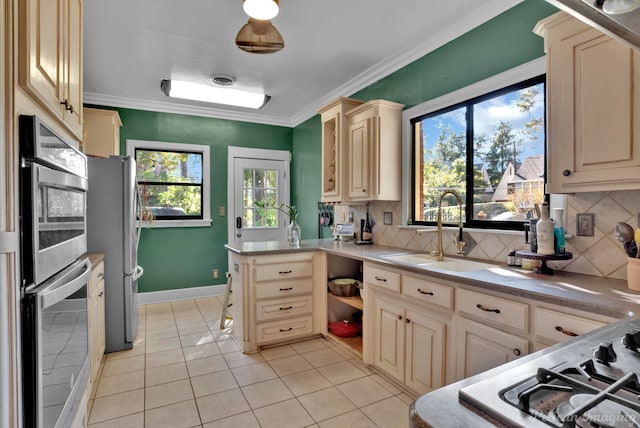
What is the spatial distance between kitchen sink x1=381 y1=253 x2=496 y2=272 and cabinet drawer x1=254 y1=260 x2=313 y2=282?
2.68ft

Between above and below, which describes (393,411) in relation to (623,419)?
below

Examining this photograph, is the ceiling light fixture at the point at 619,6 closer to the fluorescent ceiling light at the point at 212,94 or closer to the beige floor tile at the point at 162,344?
the beige floor tile at the point at 162,344

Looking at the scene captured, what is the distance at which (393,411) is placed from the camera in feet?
6.73

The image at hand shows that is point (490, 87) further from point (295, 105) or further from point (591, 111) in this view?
point (295, 105)

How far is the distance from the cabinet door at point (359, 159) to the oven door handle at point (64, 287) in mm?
2216

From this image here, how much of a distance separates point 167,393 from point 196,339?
3.12 feet

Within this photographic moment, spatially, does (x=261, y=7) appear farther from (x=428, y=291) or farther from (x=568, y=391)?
(x=568, y=391)

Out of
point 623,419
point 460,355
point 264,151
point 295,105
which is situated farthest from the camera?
point 264,151

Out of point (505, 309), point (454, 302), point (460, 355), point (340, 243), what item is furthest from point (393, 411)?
point (340, 243)

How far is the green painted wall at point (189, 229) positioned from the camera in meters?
4.39

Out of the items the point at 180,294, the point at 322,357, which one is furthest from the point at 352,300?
the point at 180,294

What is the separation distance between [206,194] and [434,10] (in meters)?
3.47

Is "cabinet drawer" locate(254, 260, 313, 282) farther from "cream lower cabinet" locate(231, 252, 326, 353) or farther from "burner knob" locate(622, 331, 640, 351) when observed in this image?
"burner knob" locate(622, 331, 640, 351)

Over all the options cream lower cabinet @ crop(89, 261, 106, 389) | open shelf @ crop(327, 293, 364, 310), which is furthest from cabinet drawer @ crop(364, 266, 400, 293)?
cream lower cabinet @ crop(89, 261, 106, 389)
